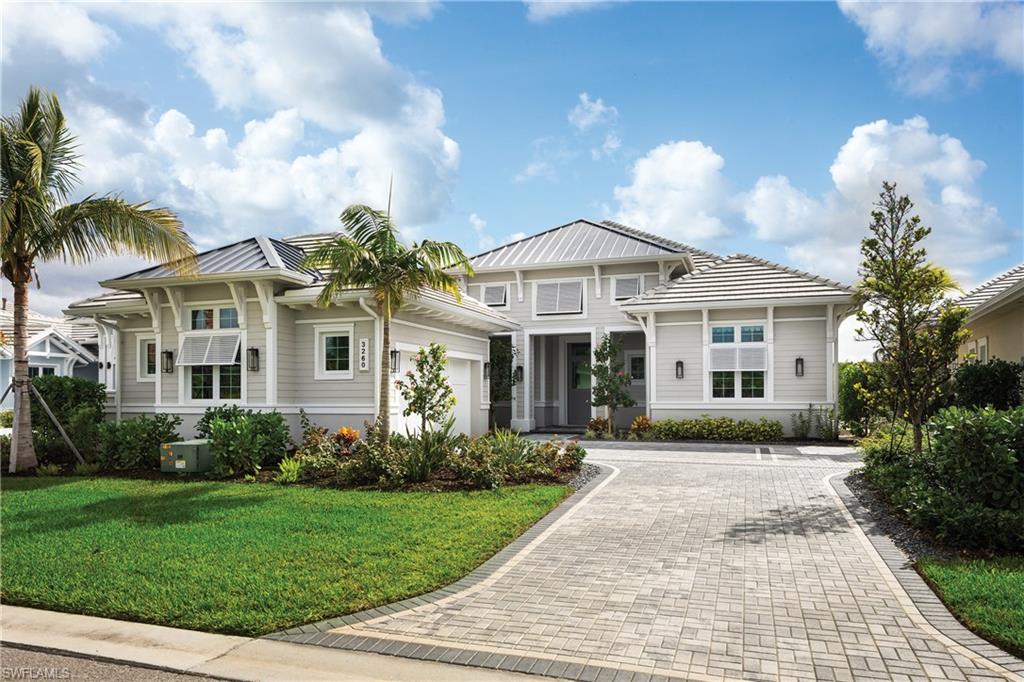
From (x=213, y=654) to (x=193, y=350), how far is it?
1223 cm

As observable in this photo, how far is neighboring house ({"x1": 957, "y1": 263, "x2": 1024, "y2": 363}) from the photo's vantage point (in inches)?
492

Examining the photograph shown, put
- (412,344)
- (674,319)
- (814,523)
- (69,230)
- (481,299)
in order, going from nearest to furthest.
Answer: (814,523) → (69,230) → (412,344) → (674,319) → (481,299)

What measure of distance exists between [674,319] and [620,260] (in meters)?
3.14

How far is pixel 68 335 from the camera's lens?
3612cm

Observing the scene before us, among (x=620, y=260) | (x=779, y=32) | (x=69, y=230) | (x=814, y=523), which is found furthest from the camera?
(x=620, y=260)

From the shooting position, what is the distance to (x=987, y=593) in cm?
Answer: 554

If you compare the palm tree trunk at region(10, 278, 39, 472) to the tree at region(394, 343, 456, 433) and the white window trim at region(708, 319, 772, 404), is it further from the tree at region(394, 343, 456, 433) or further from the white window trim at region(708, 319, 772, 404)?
the white window trim at region(708, 319, 772, 404)

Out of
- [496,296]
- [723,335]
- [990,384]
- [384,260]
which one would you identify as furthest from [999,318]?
[496,296]

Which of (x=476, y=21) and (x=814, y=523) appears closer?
(x=814, y=523)

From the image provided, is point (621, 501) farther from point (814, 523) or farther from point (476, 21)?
point (476, 21)

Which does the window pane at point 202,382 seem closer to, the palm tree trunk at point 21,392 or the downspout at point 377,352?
the palm tree trunk at point 21,392

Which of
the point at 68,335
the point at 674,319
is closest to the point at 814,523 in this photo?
the point at 674,319

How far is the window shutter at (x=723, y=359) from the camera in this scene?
61.8ft

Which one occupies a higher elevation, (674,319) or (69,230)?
(69,230)
